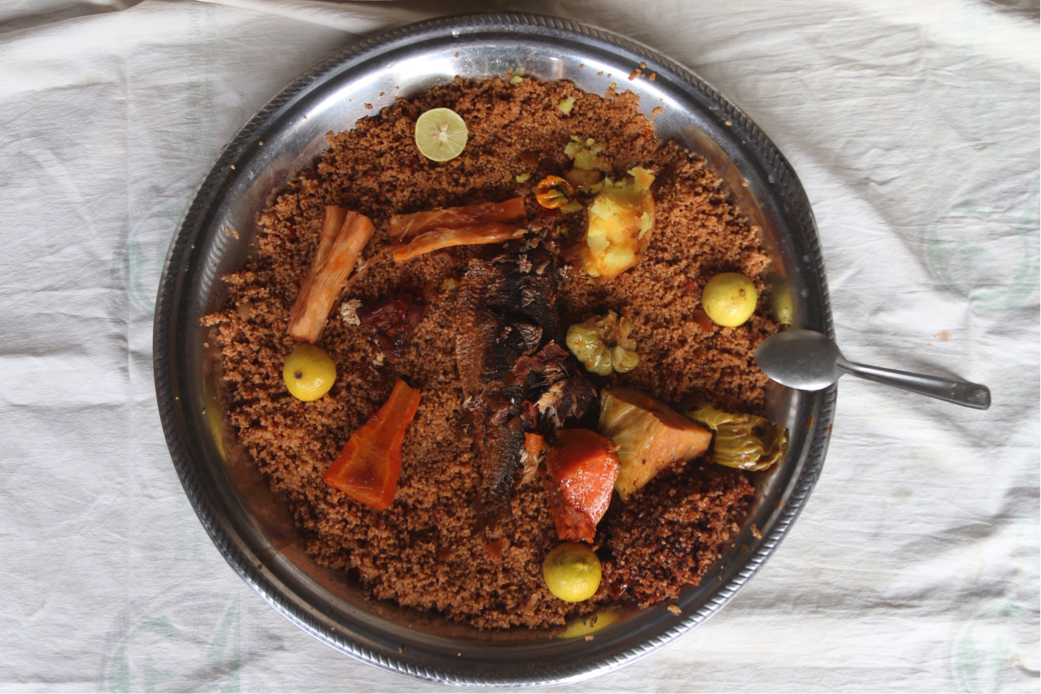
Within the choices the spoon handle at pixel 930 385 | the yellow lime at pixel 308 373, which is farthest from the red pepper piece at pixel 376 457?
the spoon handle at pixel 930 385

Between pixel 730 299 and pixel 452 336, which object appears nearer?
pixel 730 299

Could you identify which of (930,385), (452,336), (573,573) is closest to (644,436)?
(573,573)

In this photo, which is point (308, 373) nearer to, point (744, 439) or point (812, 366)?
point (744, 439)

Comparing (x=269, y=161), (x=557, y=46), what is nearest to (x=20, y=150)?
(x=269, y=161)

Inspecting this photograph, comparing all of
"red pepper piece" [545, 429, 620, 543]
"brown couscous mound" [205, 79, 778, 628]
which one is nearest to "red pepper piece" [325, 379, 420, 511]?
"brown couscous mound" [205, 79, 778, 628]

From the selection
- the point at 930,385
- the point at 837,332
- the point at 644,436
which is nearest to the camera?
the point at 930,385

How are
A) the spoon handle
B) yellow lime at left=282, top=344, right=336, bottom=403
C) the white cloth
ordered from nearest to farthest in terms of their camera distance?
the spoon handle → yellow lime at left=282, top=344, right=336, bottom=403 → the white cloth

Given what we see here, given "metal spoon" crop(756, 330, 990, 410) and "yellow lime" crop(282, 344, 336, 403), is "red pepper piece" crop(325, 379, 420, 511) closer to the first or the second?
"yellow lime" crop(282, 344, 336, 403)
